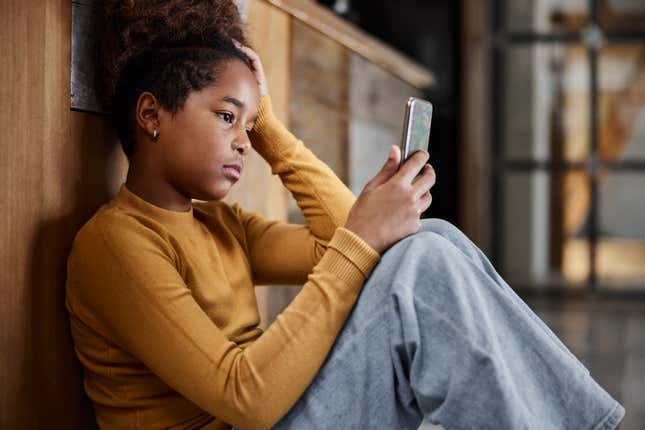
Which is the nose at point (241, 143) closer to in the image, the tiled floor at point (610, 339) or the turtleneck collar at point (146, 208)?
the turtleneck collar at point (146, 208)

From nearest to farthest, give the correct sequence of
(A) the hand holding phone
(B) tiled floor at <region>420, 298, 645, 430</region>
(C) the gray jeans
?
(C) the gray jeans, (A) the hand holding phone, (B) tiled floor at <region>420, 298, 645, 430</region>

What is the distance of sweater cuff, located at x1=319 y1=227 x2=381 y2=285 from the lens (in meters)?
1.05

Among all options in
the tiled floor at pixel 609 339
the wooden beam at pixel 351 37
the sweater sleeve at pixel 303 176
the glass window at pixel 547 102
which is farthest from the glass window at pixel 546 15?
the sweater sleeve at pixel 303 176

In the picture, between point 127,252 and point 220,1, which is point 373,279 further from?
point 220,1

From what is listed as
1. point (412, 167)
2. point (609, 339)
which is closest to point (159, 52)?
point (412, 167)

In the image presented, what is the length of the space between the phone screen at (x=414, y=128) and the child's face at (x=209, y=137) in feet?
0.70

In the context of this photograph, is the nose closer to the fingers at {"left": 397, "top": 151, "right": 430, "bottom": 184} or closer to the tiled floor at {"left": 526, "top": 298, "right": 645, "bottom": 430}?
the fingers at {"left": 397, "top": 151, "right": 430, "bottom": 184}

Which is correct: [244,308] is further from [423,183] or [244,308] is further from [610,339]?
[610,339]

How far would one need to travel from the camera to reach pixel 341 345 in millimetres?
1039

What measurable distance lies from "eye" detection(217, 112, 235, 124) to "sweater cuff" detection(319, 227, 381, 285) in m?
0.22

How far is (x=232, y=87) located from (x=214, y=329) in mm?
328

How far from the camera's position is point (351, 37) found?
287 cm

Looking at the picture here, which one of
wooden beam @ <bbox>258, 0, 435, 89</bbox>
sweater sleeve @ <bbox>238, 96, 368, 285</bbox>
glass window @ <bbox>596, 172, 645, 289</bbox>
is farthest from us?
glass window @ <bbox>596, 172, 645, 289</bbox>

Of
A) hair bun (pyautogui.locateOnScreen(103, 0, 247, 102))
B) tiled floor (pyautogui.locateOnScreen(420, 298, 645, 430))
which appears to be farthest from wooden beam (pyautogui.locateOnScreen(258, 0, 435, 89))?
tiled floor (pyautogui.locateOnScreen(420, 298, 645, 430))
